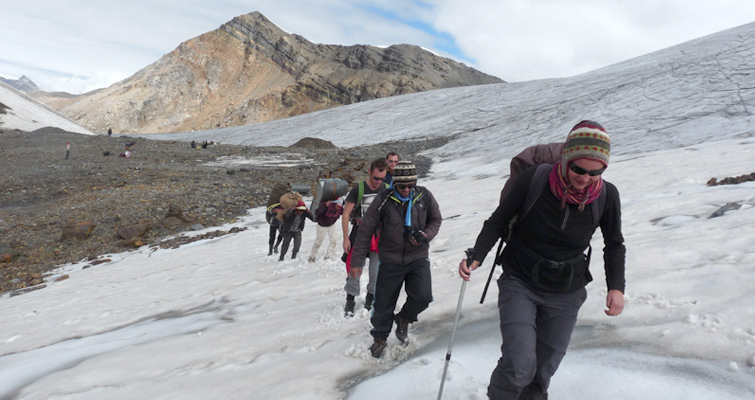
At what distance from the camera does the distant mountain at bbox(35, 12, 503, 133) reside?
9644 centimetres

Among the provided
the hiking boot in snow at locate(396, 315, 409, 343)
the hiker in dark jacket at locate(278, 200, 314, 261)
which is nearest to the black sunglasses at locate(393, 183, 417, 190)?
the hiking boot in snow at locate(396, 315, 409, 343)

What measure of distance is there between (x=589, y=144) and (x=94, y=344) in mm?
6382

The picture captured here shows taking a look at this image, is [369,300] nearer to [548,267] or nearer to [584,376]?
[584,376]

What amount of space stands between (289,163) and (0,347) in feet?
72.0

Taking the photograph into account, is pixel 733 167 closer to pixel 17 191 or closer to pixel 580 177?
pixel 580 177

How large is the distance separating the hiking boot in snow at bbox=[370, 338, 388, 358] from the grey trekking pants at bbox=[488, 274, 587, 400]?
1503mm

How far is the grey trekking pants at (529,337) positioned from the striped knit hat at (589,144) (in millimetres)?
846

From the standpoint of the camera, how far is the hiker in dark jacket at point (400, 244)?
3.89 m

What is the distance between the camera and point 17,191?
1959 cm

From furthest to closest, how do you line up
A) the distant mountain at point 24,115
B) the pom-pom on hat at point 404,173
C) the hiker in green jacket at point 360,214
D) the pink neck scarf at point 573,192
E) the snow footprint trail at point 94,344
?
the distant mountain at point 24,115 < the hiker in green jacket at point 360,214 < the snow footprint trail at point 94,344 < the pom-pom on hat at point 404,173 < the pink neck scarf at point 573,192

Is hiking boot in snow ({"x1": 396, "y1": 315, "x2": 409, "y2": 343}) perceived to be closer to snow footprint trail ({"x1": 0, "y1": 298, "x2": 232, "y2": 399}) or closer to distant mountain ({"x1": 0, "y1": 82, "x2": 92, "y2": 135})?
snow footprint trail ({"x1": 0, "y1": 298, "x2": 232, "y2": 399})

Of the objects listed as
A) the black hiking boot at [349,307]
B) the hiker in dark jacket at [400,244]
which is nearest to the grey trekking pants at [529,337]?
the hiker in dark jacket at [400,244]

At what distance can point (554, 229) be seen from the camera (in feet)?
8.25

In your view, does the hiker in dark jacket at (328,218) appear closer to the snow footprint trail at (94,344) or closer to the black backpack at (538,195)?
the snow footprint trail at (94,344)
